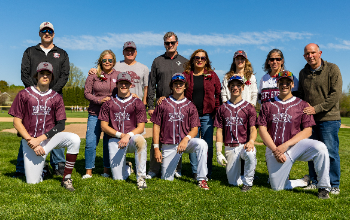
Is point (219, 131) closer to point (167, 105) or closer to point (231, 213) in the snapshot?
point (167, 105)

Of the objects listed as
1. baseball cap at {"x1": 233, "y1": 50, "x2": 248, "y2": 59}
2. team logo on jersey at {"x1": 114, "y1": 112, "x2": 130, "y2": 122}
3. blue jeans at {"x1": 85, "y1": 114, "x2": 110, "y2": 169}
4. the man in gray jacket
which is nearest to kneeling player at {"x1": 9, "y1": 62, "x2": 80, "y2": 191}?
blue jeans at {"x1": 85, "y1": 114, "x2": 110, "y2": 169}

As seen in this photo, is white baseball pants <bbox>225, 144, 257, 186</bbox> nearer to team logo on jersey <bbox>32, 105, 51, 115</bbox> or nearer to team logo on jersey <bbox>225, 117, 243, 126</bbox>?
team logo on jersey <bbox>225, 117, 243, 126</bbox>

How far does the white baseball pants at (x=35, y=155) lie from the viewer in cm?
485

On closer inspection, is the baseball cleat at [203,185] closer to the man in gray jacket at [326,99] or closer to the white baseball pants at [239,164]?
the white baseball pants at [239,164]

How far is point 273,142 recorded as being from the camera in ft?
15.7

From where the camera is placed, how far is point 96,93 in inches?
222

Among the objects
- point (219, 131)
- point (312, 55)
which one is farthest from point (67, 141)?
point (312, 55)

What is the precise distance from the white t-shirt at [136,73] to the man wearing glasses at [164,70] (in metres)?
0.15

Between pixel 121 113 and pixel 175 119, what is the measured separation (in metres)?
1.05

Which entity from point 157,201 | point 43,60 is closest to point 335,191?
point 157,201

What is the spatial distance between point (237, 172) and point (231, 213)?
5.19 ft

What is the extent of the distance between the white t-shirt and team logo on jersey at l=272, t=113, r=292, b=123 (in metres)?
2.77

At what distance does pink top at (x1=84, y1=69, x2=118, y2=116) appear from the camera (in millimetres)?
5555

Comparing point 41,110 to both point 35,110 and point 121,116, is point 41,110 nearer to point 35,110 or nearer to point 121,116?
point 35,110
